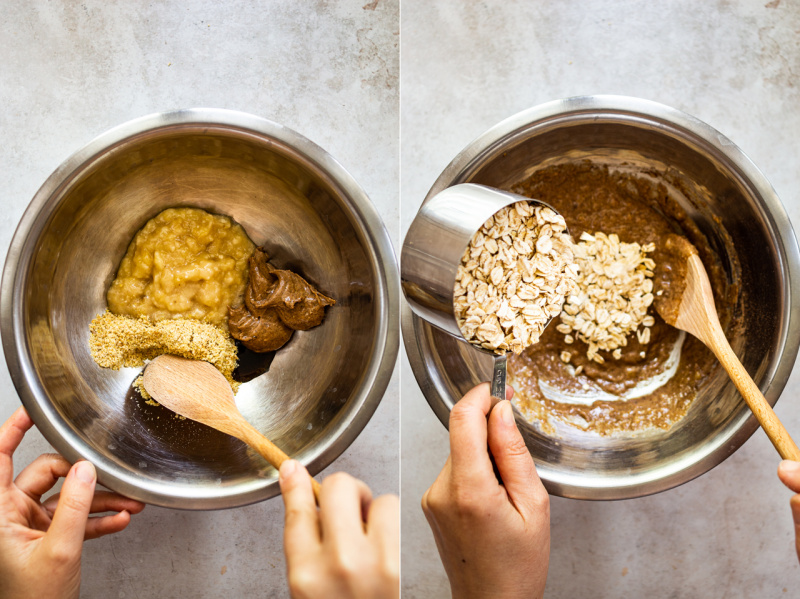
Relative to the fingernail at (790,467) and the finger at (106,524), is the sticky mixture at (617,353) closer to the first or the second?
the fingernail at (790,467)

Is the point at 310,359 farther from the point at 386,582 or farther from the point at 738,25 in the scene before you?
the point at 738,25

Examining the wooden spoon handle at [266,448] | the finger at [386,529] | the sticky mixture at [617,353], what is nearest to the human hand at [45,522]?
the wooden spoon handle at [266,448]

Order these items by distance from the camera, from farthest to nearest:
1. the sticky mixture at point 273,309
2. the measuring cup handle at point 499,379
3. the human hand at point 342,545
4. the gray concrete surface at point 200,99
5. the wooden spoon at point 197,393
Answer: the gray concrete surface at point 200,99 → the sticky mixture at point 273,309 → the wooden spoon at point 197,393 → the measuring cup handle at point 499,379 → the human hand at point 342,545

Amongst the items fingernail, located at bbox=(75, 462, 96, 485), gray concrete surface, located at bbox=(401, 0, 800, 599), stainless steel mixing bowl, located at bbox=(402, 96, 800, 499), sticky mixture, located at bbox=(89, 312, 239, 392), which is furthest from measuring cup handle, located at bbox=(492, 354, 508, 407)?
fingernail, located at bbox=(75, 462, 96, 485)

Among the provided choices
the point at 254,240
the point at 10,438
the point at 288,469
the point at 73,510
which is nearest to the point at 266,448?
the point at 288,469

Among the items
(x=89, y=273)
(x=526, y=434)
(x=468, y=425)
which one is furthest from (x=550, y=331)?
(x=89, y=273)

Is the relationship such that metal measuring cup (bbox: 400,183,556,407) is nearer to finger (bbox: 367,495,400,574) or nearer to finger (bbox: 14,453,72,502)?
finger (bbox: 367,495,400,574)
